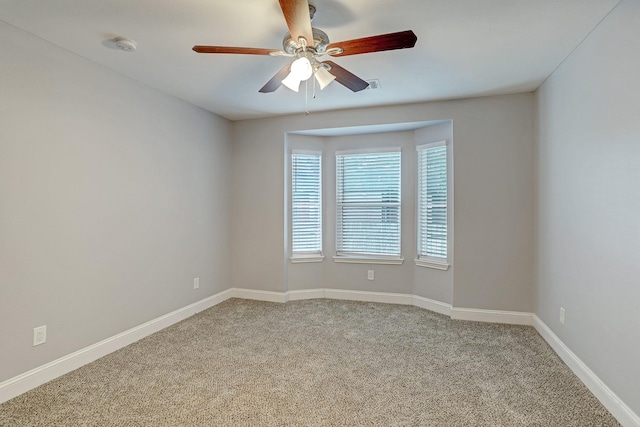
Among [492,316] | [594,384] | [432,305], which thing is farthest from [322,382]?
[492,316]

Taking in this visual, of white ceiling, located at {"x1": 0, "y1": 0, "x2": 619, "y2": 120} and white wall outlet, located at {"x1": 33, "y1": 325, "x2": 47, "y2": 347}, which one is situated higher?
white ceiling, located at {"x1": 0, "y1": 0, "x2": 619, "y2": 120}

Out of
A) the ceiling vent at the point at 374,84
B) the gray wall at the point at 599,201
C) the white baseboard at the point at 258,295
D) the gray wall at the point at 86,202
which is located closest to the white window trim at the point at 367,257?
the white baseboard at the point at 258,295

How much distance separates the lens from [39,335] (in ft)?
8.12

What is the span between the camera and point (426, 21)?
2248mm

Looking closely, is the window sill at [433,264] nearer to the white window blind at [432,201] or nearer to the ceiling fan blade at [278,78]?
the white window blind at [432,201]

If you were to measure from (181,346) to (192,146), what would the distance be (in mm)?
2229

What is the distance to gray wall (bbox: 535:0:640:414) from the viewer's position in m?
1.95

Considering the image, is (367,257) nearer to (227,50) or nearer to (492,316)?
(492,316)

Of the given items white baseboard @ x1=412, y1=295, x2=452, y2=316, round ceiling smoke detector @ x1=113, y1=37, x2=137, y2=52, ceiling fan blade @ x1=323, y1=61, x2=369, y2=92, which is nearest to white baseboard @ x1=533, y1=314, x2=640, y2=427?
white baseboard @ x1=412, y1=295, x2=452, y2=316

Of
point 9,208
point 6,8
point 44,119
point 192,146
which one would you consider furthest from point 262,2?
point 192,146

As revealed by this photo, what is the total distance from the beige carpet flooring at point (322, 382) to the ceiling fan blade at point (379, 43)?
2189mm

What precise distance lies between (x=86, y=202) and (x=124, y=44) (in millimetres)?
1286

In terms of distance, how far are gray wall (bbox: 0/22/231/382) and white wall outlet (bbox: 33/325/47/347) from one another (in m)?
0.04

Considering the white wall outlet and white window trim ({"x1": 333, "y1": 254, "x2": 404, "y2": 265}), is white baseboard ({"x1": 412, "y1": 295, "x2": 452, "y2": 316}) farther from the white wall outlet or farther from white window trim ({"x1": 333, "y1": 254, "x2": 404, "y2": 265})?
the white wall outlet
